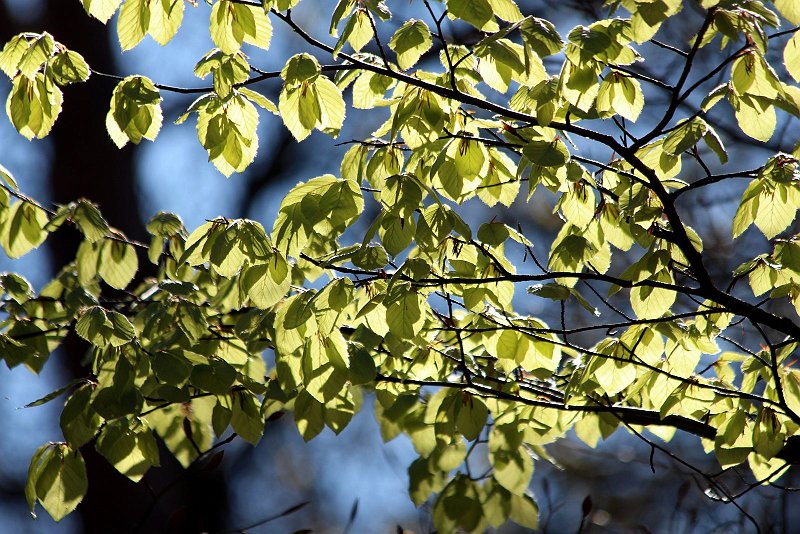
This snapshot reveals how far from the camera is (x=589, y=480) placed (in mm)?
7961

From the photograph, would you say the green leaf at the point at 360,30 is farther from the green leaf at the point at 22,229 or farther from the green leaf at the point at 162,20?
the green leaf at the point at 22,229

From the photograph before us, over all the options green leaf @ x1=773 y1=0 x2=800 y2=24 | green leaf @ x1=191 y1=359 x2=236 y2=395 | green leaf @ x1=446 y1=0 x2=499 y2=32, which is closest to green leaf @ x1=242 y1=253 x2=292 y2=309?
green leaf @ x1=191 y1=359 x2=236 y2=395

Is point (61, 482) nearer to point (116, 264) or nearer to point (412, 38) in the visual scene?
point (116, 264)

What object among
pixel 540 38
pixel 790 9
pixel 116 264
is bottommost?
pixel 116 264

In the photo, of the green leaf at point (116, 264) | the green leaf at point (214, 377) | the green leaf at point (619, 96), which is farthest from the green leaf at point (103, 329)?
the green leaf at point (619, 96)

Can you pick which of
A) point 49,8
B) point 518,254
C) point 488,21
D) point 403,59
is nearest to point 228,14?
point 403,59

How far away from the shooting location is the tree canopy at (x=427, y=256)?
1510 mm

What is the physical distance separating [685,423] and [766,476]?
248mm

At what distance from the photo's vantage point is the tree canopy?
4.95ft

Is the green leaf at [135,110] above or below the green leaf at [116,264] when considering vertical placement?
above

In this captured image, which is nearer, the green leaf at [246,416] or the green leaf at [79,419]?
the green leaf at [79,419]

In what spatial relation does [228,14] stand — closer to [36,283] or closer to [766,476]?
[766,476]

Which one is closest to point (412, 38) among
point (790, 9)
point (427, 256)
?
point (427, 256)

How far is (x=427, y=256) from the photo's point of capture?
165cm
